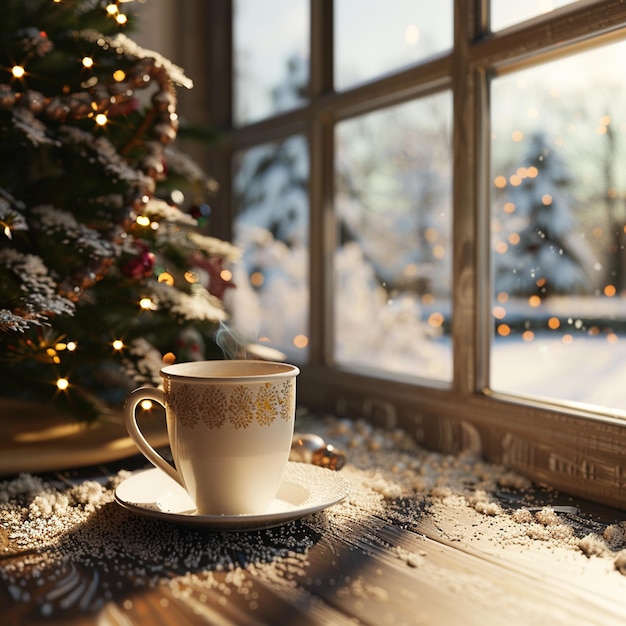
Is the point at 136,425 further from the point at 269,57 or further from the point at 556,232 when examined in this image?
the point at 269,57

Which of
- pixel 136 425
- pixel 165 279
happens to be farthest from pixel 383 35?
pixel 136 425

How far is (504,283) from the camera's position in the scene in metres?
0.99

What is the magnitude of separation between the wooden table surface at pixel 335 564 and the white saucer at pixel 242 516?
0.07 ft

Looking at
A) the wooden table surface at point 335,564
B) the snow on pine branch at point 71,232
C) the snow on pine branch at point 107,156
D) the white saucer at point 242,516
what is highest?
the snow on pine branch at point 107,156

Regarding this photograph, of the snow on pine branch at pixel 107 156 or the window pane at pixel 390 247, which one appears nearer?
the snow on pine branch at pixel 107 156

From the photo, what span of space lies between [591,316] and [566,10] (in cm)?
42

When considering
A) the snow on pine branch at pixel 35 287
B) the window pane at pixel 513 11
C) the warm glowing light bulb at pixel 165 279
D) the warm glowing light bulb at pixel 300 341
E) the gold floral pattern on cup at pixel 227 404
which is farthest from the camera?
the warm glowing light bulb at pixel 300 341

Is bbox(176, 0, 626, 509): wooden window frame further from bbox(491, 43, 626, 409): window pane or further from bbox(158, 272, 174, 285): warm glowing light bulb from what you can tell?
bbox(158, 272, 174, 285): warm glowing light bulb

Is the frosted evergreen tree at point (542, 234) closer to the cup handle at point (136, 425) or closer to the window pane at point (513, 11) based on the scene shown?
the window pane at point (513, 11)

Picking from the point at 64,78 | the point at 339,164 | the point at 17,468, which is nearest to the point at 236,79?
the point at 339,164

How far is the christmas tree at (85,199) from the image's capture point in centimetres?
88

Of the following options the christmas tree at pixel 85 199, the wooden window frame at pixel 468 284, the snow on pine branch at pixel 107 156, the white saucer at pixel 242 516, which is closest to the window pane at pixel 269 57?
the wooden window frame at pixel 468 284

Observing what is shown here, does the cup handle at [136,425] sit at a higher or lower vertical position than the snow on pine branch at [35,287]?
lower

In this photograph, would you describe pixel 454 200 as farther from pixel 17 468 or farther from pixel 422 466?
pixel 17 468
